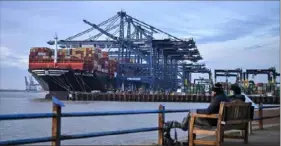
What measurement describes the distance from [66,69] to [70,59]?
141 inches

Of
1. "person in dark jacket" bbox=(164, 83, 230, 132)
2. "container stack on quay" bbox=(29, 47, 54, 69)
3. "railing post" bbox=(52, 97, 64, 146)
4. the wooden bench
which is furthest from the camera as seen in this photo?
"container stack on quay" bbox=(29, 47, 54, 69)

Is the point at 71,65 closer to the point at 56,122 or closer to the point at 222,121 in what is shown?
the point at 222,121

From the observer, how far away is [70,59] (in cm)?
7744

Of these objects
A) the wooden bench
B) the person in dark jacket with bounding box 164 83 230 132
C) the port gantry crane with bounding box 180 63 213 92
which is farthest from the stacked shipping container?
the person in dark jacket with bounding box 164 83 230 132

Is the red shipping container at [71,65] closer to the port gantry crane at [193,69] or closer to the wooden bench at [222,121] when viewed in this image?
the port gantry crane at [193,69]

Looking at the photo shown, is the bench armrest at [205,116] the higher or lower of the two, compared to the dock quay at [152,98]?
higher

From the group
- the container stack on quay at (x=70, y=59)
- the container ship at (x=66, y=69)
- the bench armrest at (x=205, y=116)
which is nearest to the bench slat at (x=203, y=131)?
the bench armrest at (x=205, y=116)

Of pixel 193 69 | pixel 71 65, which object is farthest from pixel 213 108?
pixel 193 69

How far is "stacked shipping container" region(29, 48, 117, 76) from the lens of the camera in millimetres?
75500

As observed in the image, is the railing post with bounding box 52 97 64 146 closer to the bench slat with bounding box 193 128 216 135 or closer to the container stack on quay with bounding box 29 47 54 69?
the bench slat with bounding box 193 128 216 135

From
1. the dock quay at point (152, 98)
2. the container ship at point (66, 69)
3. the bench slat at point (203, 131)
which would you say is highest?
the container ship at point (66, 69)

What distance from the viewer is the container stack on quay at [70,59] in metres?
75.4

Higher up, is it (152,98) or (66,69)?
(66,69)

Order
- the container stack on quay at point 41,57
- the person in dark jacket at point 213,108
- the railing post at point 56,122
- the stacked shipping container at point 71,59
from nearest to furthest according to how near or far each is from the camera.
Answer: the railing post at point 56,122 < the person in dark jacket at point 213,108 < the stacked shipping container at point 71,59 < the container stack on quay at point 41,57
